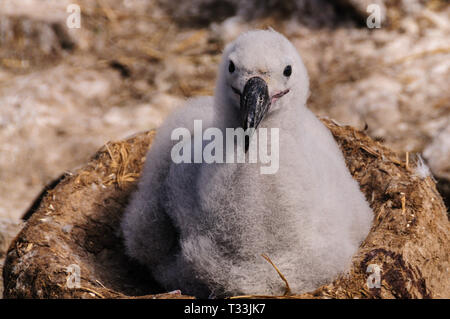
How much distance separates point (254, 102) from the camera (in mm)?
2090

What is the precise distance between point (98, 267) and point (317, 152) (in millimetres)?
1276

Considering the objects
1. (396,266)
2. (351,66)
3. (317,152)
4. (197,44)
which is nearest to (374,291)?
(396,266)

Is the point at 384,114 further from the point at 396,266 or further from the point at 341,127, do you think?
the point at 396,266

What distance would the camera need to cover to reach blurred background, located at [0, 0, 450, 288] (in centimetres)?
448

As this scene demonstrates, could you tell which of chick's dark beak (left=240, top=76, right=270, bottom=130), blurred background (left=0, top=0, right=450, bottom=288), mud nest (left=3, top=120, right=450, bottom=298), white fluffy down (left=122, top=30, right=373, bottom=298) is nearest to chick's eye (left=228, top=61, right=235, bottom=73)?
white fluffy down (left=122, top=30, right=373, bottom=298)

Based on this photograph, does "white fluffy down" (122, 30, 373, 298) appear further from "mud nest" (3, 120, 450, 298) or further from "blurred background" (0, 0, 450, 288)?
"blurred background" (0, 0, 450, 288)

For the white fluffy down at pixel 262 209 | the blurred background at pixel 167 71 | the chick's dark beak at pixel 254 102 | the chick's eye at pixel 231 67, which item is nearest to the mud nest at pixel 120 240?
the white fluffy down at pixel 262 209

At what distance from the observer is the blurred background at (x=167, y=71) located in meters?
4.48

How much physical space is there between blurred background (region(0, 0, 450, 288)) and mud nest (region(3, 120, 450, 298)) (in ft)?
3.67

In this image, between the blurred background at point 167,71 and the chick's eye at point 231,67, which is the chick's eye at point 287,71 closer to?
the chick's eye at point 231,67

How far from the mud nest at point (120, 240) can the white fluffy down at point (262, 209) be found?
15cm

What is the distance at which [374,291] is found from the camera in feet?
7.84

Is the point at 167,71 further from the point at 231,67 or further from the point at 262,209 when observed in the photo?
the point at 262,209

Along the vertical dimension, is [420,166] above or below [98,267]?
above
